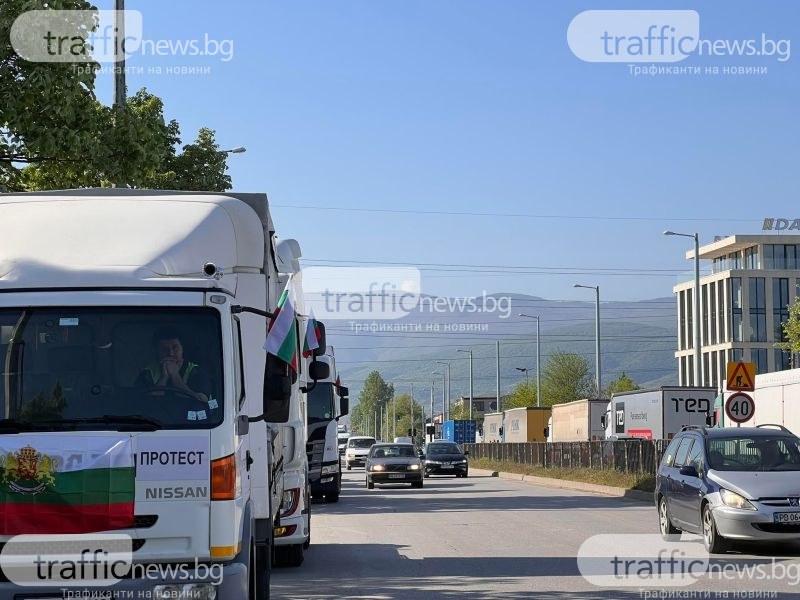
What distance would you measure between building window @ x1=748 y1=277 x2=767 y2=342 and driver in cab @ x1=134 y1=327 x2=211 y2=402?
336 feet

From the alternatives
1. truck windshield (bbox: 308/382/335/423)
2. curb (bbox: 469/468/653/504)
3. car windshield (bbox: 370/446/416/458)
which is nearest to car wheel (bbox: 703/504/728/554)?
truck windshield (bbox: 308/382/335/423)

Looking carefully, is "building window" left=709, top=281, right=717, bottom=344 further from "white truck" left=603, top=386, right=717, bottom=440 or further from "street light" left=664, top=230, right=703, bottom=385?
"white truck" left=603, top=386, right=717, bottom=440

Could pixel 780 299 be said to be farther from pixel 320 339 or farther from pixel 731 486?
pixel 320 339

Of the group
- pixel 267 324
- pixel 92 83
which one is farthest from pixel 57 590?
pixel 92 83

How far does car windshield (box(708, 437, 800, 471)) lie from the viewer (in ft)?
54.3

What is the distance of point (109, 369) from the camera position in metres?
8.40

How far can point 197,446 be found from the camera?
824cm

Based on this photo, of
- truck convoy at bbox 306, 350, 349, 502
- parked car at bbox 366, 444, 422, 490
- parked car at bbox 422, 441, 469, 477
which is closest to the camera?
truck convoy at bbox 306, 350, 349, 502

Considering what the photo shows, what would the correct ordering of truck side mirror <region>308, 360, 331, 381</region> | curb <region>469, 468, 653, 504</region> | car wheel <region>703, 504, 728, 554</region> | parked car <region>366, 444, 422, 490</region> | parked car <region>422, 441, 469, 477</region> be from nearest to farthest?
1. truck side mirror <region>308, 360, 331, 381</region>
2. car wheel <region>703, 504, 728, 554</region>
3. curb <region>469, 468, 653, 504</region>
4. parked car <region>366, 444, 422, 490</region>
5. parked car <region>422, 441, 469, 477</region>

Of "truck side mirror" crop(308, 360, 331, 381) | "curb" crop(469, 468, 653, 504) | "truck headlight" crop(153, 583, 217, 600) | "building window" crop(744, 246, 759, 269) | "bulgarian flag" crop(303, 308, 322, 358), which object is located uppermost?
"building window" crop(744, 246, 759, 269)

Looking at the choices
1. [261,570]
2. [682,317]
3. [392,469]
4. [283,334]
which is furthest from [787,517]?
[682,317]

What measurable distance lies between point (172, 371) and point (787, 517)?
9294mm

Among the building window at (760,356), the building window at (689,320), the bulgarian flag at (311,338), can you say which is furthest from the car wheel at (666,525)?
the building window at (689,320)

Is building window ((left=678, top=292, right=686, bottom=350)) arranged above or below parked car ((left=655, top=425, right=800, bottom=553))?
above
